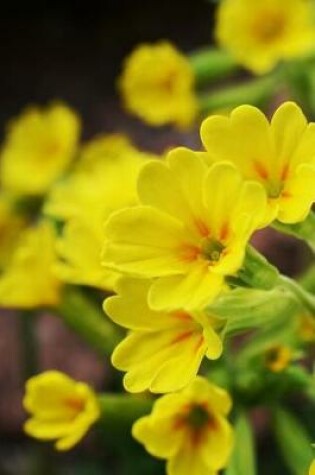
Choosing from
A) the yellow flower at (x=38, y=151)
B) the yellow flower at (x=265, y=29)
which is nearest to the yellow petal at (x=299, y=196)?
the yellow flower at (x=265, y=29)

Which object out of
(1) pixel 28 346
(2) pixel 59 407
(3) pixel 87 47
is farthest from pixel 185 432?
(3) pixel 87 47

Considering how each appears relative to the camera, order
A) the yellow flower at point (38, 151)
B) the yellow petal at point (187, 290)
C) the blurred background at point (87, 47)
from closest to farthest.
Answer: the yellow petal at point (187, 290), the yellow flower at point (38, 151), the blurred background at point (87, 47)

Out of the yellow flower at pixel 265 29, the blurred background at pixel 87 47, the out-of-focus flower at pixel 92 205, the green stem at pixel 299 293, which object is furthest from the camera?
the blurred background at pixel 87 47

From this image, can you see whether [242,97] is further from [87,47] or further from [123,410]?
[87,47]

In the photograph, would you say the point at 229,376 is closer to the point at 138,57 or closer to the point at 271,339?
the point at 271,339

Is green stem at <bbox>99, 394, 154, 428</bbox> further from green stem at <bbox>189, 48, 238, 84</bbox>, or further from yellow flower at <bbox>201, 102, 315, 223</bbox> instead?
green stem at <bbox>189, 48, 238, 84</bbox>

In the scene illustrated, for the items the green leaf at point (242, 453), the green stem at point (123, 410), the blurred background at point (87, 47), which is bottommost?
the blurred background at point (87, 47)

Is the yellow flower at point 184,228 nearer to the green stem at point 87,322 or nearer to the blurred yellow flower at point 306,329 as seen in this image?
the blurred yellow flower at point 306,329
